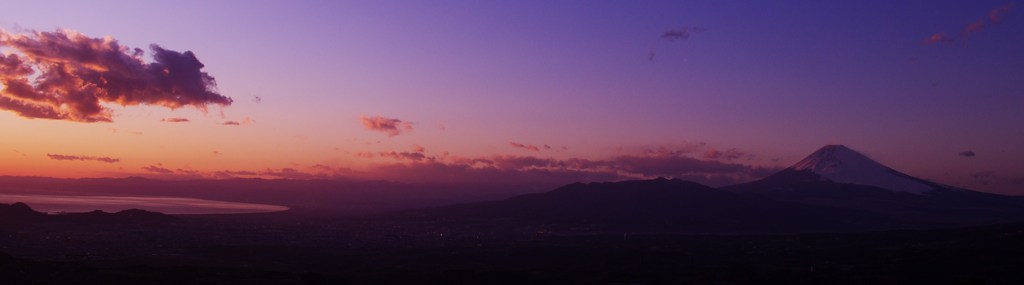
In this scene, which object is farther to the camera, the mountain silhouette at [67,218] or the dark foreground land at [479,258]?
the mountain silhouette at [67,218]

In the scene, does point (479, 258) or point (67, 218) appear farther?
point (67, 218)

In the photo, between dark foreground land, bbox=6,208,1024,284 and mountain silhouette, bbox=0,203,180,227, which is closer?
dark foreground land, bbox=6,208,1024,284

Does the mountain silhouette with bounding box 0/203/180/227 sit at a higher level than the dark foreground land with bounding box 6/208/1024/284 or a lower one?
higher

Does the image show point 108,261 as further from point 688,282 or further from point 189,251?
point 688,282

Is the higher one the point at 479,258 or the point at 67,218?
the point at 67,218

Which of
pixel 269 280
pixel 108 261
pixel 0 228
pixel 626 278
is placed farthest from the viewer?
pixel 0 228

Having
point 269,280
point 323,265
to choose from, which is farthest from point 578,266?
point 269,280

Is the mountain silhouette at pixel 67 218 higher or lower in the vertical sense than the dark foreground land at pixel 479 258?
higher

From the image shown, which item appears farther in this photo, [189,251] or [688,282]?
[189,251]
